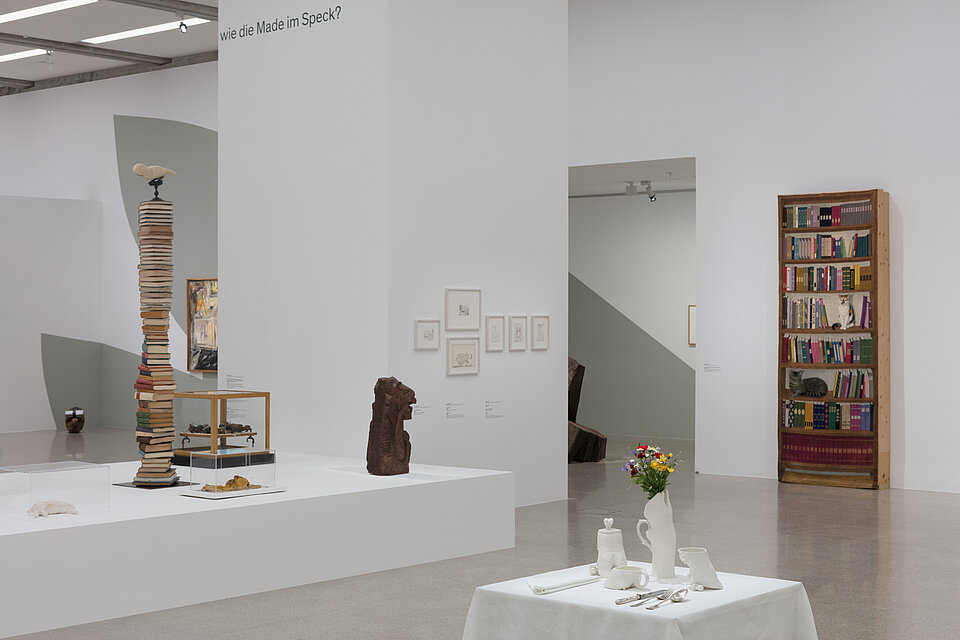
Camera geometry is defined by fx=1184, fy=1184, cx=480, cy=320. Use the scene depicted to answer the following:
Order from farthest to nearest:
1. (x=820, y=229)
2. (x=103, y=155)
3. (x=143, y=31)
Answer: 1. (x=103, y=155)
2. (x=143, y=31)
3. (x=820, y=229)

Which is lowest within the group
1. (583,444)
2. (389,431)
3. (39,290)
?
(583,444)

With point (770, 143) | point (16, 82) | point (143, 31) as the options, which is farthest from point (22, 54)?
point (770, 143)

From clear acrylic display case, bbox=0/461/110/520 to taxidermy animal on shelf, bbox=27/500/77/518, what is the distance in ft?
0.05

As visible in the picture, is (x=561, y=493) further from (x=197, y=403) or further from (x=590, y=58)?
(x=590, y=58)

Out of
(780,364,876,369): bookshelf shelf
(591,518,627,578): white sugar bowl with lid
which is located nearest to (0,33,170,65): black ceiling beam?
(780,364,876,369): bookshelf shelf

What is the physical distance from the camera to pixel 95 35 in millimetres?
16297

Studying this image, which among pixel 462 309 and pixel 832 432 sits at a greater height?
pixel 462 309

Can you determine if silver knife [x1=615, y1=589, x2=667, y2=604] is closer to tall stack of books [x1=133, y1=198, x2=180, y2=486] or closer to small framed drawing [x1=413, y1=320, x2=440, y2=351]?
tall stack of books [x1=133, y1=198, x2=180, y2=486]

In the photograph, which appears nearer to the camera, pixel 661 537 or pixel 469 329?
pixel 661 537

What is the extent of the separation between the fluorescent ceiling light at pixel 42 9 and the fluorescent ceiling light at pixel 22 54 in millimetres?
1888

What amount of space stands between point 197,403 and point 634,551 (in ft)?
10.6

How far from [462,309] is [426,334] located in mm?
509

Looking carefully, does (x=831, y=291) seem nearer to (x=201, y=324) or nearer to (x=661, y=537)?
(x=661, y=537)

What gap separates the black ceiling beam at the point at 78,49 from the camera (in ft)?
53.2
